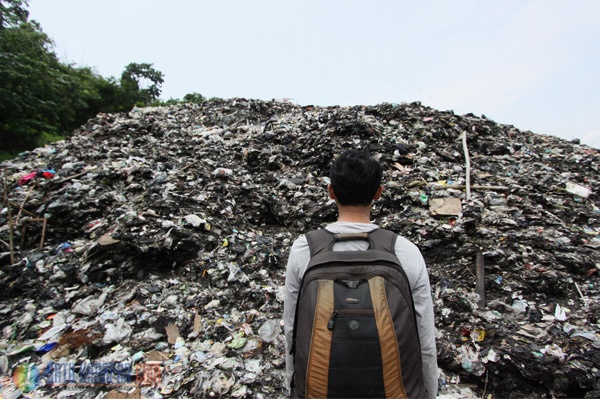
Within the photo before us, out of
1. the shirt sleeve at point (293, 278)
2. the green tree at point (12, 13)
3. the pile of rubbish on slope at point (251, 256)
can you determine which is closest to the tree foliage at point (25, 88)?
the green tree at point (12, 13)

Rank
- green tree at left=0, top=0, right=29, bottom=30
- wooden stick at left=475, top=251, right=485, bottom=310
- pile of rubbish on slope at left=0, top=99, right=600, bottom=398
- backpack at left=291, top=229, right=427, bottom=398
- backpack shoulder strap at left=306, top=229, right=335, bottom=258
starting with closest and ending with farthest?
1. backpack at left=291, top=229, right=427, bottom=398
2. backpack shoulder strap at left=306, top=229, right=335, bottom=258
3. pile of rubbish on slope at left=0, top=99, right=600, bottom=398
4. wooden stick at left=475, top=251, right=485, bottom=310
5. green tree at left=0, top=0, right=29, bottom=30

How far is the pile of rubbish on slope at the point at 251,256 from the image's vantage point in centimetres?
238

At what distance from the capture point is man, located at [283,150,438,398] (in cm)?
122

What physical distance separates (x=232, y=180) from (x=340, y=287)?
12.7ft

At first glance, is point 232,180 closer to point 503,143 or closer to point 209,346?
point 209,346

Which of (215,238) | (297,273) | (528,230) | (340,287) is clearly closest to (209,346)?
(215,238)

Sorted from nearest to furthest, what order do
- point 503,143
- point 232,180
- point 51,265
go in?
point 51,265 → point 232,180 → point 503,143

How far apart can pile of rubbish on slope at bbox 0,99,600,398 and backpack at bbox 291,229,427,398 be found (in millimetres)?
1473

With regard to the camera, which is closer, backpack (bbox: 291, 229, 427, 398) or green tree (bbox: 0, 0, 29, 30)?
backpack (bbox: 291, 229, 427, 398)

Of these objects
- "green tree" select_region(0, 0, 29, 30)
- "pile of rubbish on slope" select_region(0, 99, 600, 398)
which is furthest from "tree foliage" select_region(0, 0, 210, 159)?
"pile of rubbish on slope" select_region(0, 99, 600, 398)

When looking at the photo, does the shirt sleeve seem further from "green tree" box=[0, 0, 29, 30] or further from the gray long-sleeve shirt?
"green tree" box=[0, 0, 29, 30]

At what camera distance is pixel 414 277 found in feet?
3.97

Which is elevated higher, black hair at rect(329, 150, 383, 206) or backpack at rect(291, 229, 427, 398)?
black hair at rect(329, 150, 383, 206)

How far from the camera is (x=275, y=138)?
6.09 meters
